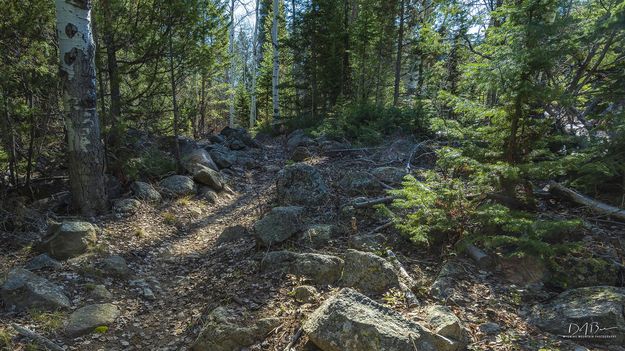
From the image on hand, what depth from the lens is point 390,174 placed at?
7355 mm

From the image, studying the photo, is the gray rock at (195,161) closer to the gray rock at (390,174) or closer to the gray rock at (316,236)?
the gray rock at (390,174)

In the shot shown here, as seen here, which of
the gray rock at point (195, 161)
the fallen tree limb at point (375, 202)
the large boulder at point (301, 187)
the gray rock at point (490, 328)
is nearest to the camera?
the gray rock at point (490, 328)

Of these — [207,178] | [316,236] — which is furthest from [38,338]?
[207,178]

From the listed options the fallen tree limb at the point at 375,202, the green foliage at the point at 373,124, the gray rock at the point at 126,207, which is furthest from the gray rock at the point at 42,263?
the green foliage at the point at 373,124

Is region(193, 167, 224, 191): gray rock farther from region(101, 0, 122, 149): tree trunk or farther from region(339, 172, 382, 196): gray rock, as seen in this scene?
region(339, 172, 382, 196): gray rock

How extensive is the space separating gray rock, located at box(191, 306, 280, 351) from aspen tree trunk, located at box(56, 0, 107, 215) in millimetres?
4293

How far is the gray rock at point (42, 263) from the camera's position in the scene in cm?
471

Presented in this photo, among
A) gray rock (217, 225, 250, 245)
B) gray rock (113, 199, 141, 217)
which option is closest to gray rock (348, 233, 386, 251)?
gray rock (217, 225, 250, 245)

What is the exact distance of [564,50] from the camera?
157 inches

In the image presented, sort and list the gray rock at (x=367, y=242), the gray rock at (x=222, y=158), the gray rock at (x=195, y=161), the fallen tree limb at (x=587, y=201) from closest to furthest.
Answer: the fallen tree limb at (x=587, y=201) < the gray rock at (x=367, y=242) < the gray rock at (x=195, y=161) < the gray rock at (x=222, y=158)

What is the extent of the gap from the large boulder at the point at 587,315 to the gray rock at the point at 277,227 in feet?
10.8

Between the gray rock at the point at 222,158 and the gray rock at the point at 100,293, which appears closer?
the gray rock at the point at 100,293

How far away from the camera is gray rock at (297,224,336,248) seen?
535 centimetres

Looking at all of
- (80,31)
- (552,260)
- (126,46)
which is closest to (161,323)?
(552,260)
